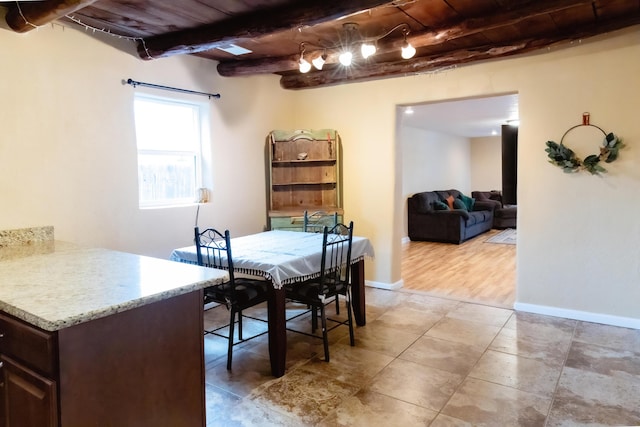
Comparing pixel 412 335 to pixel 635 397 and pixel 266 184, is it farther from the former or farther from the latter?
pixel 266 184

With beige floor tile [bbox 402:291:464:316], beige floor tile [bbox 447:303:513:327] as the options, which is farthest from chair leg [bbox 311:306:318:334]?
beige floor tile [bbox 447:303:513:327]

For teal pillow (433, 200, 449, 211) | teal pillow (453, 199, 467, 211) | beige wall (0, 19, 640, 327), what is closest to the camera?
beige wall (0, 19, 640, 327)

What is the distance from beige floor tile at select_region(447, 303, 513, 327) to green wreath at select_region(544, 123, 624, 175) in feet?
4.50

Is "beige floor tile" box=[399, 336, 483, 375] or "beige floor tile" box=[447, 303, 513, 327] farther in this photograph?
"beige floor tile" box=[447, 303, 513, 327]

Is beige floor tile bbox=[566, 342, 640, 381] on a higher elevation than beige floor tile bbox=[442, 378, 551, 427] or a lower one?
higher

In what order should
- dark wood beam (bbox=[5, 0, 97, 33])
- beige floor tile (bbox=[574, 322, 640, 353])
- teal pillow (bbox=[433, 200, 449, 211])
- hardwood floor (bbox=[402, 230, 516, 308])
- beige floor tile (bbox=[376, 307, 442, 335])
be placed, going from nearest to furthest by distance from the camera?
dark wood beam (bbox=[5, 0, 97, 33])
beige floor tile (bbox=[574, 322, 640, 353])
beige floor tile (bbox=[376, 307, 442, 335])
hardwood floor (bbox=[402, 230, 516, 308])
teal pillow (bbox=[433, 200, 449, 211])

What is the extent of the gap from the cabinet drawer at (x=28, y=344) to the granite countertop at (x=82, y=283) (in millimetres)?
50

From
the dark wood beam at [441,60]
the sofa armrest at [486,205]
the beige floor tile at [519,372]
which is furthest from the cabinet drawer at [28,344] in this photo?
the sofa armrest at [486,205]

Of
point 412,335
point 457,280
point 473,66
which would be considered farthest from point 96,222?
point 457,280

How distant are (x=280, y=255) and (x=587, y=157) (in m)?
2.66

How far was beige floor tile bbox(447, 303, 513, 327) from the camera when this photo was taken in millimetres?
3762

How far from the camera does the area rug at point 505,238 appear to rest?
8.07 m

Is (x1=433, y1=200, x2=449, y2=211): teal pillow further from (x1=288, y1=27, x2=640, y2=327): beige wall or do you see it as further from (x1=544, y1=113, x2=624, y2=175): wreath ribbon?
(x1=544, y1=113, x2=624, y2=175): wreath ribbon

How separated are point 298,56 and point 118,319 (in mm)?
3110
